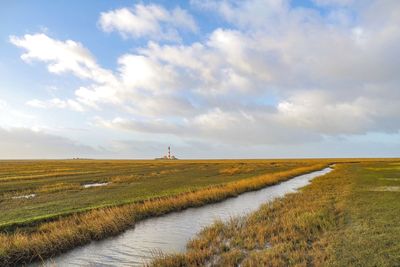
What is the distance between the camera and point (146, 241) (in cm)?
1647

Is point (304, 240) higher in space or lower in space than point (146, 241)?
higher

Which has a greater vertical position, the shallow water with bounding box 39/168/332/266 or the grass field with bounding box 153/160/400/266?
the grass field with bounding box 153/160/400/266

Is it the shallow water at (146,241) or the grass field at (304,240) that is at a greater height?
the grass field at (304,240)

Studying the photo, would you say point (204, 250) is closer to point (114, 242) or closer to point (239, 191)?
point (114, 242)

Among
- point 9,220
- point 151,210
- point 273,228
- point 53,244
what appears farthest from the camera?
point 151,210

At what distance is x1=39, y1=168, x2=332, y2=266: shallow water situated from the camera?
13.7m

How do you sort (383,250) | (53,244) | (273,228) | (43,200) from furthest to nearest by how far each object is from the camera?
1. (43,200)
2. (273,228)
3. (53,244)
4. (383,250)

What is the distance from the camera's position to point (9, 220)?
66.0 ft

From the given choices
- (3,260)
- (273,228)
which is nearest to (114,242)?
(3,260)

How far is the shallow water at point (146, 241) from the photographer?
1366 cm

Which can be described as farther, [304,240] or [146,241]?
[146,241]

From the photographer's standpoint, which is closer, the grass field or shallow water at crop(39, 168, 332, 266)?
the grass field

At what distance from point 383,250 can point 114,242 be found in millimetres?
12369

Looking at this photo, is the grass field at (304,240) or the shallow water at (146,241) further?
the shallow water at (146,241)
